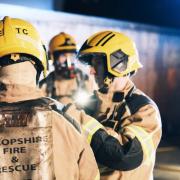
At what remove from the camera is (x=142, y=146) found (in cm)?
271

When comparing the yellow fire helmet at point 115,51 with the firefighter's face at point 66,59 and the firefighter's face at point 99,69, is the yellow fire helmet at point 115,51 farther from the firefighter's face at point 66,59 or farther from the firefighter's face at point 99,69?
the firefighter's face at point 66,59

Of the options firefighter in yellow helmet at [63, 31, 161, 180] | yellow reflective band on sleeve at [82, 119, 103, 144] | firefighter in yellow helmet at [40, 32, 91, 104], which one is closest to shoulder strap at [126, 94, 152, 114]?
firefighter in yellow helmet at [63, 31, 161, 180]

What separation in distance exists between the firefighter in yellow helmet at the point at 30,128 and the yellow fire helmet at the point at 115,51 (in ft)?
3.05

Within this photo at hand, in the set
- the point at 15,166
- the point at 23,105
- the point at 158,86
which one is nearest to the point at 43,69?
the point at 23,105

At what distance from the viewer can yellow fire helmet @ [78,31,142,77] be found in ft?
10.4

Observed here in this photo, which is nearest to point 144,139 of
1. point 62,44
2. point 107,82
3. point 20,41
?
point 107,82

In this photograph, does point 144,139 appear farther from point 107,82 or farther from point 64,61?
point 64,61

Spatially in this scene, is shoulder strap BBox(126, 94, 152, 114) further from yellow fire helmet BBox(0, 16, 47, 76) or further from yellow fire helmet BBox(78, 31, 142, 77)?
yellow fire helmet BBox(0, 16, 47, 76)

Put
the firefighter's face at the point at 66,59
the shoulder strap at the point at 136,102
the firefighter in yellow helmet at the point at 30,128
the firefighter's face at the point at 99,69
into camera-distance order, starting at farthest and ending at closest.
Answer: the firefighter's face at the point at 66,59 → the firefighter's face at the point at 99,69 → the shoulder strap at the point at 136,102 → the firefighter in yellow helmet at the point at 30,128

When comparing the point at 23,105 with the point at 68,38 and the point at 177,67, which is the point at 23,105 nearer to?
the point at 68,38

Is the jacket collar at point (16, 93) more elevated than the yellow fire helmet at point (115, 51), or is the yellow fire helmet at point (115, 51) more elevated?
the yellow fire helmet at point (115, 51)

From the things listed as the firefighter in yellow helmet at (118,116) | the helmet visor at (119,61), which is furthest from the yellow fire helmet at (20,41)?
the helmet visor at (119,61)

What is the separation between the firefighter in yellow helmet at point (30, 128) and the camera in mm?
2119

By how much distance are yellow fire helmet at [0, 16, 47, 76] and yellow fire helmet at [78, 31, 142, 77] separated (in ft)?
2.78
